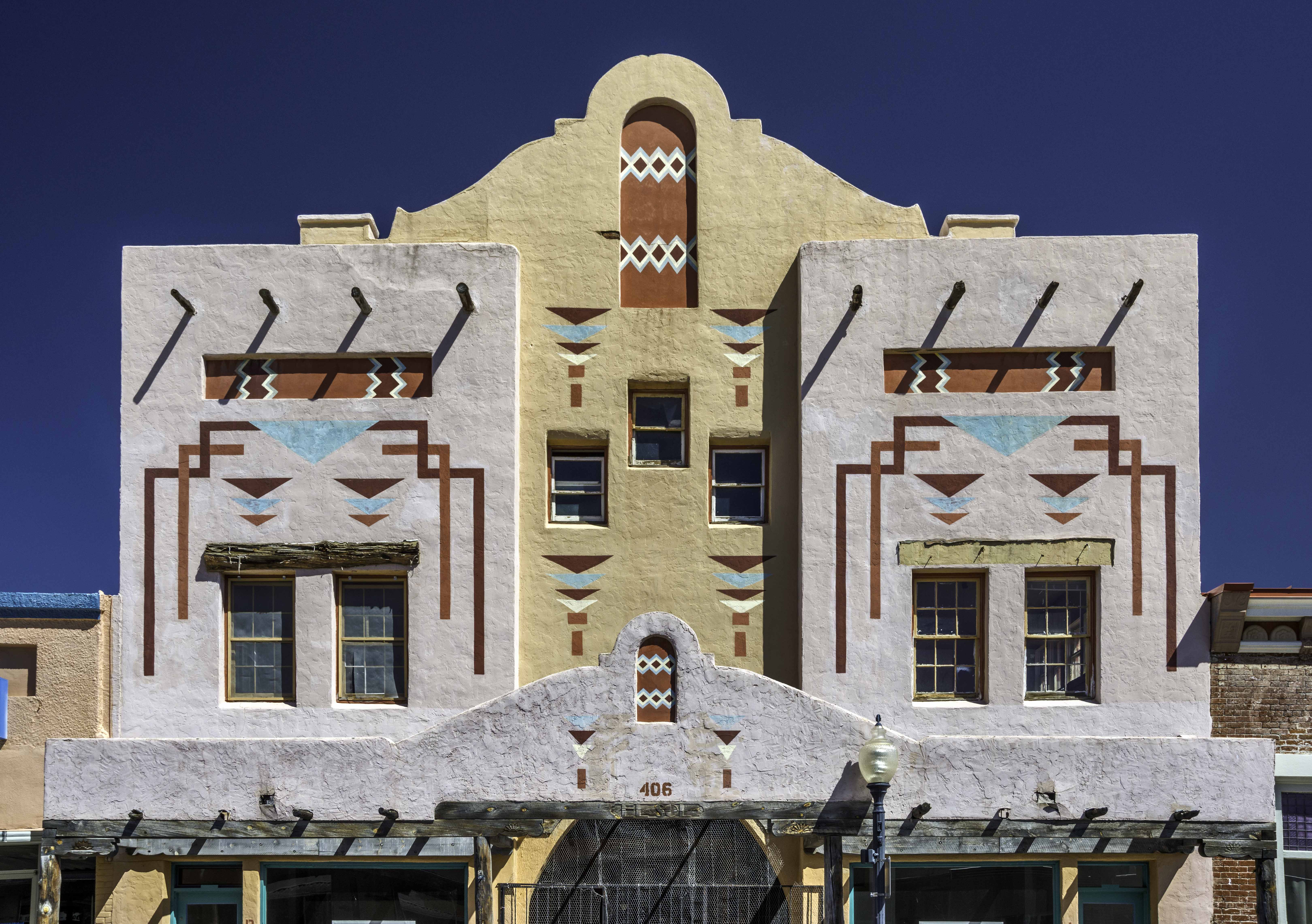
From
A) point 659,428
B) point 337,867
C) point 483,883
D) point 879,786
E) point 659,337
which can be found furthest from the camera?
point 659,428

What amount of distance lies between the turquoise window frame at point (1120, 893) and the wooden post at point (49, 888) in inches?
440

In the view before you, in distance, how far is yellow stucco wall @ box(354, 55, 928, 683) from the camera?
47.2ft

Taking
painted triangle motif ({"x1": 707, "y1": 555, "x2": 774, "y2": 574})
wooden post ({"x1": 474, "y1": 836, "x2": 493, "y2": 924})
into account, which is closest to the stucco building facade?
painted triangle motif ({"x1": 707, "y1": 555, "x2": 774, "y2": 574})

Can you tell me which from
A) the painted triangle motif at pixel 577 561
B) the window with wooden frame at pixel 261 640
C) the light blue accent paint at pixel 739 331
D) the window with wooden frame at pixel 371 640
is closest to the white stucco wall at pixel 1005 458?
the light blue accent paint at pixel 739 331

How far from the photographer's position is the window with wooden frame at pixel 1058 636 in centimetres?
1416

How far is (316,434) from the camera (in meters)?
14.4

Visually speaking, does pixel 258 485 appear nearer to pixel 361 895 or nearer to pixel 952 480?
pixel 361 895

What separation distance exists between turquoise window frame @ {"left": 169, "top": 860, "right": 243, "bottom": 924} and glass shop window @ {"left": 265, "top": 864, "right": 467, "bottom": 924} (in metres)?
0.36

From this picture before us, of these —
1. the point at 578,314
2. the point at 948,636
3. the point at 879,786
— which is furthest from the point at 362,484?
the point at 948,636

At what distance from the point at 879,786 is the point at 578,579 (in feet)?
13.8

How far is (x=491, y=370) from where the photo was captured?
1440 cm

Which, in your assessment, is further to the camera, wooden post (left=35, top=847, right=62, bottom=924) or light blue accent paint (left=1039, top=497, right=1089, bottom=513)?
light blue accent paint (left=1039, top=497, right=1089, bottom=513)

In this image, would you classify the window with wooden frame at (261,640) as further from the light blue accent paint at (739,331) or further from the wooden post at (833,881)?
the wooden post at (833,881)

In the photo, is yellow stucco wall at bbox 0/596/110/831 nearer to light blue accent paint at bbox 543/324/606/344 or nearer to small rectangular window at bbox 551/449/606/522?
small rectangular window at bbox 551/449/606/522
